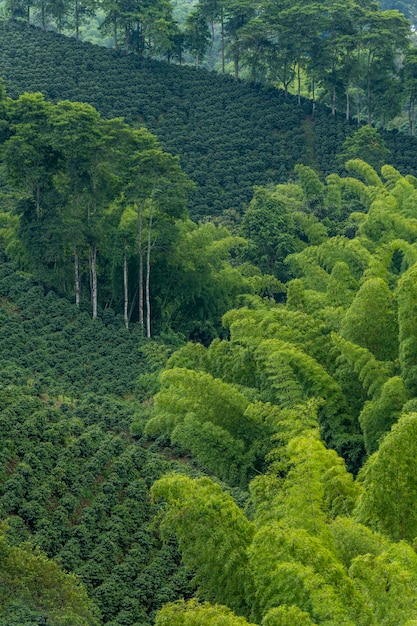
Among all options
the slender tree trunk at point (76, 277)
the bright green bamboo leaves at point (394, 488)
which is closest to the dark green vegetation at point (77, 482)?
the slender tree trunk at point (76, 277)

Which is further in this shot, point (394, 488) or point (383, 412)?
point (383, 412)

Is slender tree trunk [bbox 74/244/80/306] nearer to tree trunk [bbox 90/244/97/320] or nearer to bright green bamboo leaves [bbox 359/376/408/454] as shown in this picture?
tree trunk [bbox 90/244/97/320]

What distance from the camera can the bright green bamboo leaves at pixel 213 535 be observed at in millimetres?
12273

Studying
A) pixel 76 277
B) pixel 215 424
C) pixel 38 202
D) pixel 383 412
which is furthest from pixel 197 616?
pixel 38 202

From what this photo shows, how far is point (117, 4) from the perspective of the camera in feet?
170

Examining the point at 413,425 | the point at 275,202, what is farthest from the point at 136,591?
the point at 275,202

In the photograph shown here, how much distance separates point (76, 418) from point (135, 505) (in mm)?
4063

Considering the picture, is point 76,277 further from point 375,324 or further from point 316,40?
point 316,40

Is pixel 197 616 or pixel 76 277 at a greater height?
pixel 76 277

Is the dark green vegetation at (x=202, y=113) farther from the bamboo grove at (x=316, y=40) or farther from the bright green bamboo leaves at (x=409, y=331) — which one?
the bright green bamboo leaves at (x=409, y=331)

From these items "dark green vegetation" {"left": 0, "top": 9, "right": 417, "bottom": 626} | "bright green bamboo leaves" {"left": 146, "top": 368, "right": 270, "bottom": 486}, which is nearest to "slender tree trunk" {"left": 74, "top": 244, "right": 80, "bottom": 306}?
"dark green vegetation" {"left": 0, "top": 9, "right": 417, "bottom": 626}

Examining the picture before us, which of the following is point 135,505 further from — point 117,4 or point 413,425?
point 117,4

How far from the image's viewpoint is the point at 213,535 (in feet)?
40.4

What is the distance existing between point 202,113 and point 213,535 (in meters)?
39.1
